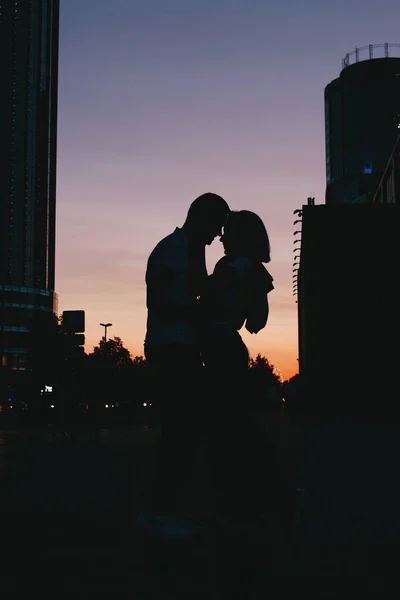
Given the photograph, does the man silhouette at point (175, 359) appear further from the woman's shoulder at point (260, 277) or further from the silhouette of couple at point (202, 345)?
the woman's shoulder at point (260, 277)

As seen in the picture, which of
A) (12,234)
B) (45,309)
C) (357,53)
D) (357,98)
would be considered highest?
(357,53)

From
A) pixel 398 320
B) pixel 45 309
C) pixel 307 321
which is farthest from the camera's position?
pixel 45 309

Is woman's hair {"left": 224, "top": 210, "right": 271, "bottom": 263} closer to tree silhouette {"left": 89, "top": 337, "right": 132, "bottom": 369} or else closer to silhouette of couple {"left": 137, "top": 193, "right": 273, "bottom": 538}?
silhouette of couple {"left": 137, "top": 193, "right": 273, "bottom": 538}

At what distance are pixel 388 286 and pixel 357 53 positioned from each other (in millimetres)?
132567

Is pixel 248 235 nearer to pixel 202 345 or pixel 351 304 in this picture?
pixel 202 345

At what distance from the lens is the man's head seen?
5184 mm

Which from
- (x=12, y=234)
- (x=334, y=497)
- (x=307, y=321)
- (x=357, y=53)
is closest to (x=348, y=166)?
(x=357, y=53)

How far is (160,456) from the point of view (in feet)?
17.1

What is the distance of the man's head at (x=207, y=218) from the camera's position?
17.0ft

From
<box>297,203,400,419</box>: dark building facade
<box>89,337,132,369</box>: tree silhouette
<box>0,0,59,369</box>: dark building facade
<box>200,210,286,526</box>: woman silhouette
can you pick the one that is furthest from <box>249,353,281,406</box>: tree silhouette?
<box>0,0,59,369</box>: dark building facade

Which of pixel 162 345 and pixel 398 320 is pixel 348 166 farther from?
pixel 162 345

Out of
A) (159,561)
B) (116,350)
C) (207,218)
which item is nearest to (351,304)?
(116,350)

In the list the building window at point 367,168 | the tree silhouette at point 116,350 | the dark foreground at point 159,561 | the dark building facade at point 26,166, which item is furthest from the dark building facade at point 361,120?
the dark foreground at point 159,561

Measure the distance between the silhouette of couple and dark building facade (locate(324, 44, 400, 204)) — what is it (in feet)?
564
